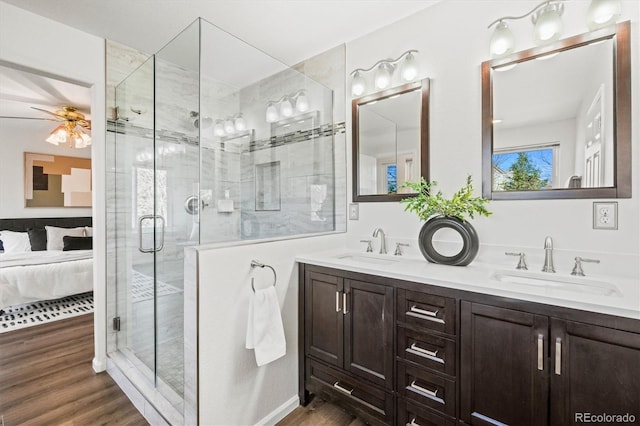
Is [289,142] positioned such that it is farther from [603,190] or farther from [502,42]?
[603,190]

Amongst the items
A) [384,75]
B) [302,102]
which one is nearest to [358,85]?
[384,75]

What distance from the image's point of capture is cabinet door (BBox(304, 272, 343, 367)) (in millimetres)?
1625

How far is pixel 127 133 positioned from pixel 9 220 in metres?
3.64

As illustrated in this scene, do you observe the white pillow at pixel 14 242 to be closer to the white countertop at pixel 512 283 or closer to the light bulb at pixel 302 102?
the light bulb at pixel 302 102

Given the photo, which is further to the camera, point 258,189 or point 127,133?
point 258,189

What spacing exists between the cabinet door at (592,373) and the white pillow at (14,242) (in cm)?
576

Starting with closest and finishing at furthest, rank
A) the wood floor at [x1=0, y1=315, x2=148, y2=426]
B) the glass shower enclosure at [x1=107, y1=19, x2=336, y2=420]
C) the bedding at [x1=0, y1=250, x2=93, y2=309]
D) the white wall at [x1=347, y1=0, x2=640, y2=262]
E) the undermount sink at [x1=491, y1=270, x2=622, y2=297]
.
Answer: the undermount sink at [x1=491, y1=270, x2=622, y2=297] → the white wall at [x1=347, y1=0, x2=640, y2=262] → the wood floor at [x1=0, y1=315, x2=148, y2=426] → the glass shower enclosure at [x1=107, y1=19, x2=336, y2=420] → the bedding at [x1=0, y1=250, x2=93, y2=309]

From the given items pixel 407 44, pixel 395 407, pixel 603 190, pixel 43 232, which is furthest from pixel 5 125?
pixel 603 190

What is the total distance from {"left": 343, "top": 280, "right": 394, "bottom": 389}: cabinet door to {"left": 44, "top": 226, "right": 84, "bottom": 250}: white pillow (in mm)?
4689

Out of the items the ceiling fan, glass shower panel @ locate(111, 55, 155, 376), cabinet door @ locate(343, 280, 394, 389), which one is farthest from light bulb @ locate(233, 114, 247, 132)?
the ceiling fan

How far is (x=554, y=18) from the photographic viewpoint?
1.41 meters

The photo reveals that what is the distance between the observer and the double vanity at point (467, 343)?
3.13ft

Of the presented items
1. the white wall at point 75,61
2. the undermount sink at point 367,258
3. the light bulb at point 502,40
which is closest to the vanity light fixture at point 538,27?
the light bulb at point 502,40

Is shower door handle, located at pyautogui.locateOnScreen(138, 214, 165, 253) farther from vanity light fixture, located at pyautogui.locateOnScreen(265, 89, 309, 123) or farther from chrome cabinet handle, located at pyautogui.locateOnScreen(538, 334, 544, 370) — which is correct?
chrome cabinet handle, located at pyautogui.locateOnScreen(538, 334, 544, 370)
